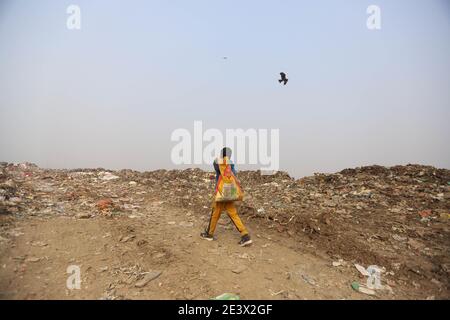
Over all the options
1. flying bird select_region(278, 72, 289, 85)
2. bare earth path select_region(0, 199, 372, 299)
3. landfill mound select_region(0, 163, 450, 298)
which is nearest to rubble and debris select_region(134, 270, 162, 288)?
bare earth path select_region(0, 199, 372, 299)

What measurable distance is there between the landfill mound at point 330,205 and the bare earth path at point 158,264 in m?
0.52

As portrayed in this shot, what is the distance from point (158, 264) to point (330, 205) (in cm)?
447

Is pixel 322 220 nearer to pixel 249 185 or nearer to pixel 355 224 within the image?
pixel 355 224

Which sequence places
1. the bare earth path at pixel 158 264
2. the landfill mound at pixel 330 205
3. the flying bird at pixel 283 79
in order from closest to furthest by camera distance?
the bare earth path at pixel 158 264 → the landfill mound at pixel 330 205 → the flying bird at pixel 283 79

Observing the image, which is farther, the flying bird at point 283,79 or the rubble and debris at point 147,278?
the flying bird at point 283,79

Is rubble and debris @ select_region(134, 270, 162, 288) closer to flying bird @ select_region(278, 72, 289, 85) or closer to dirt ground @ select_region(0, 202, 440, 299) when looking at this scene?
dirt ground @ select_region(0, 202, 440, 299)

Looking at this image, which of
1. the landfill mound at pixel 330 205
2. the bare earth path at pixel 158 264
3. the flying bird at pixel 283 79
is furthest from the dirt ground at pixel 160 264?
the flying bird at pixel 283 79

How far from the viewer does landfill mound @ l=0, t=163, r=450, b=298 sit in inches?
189

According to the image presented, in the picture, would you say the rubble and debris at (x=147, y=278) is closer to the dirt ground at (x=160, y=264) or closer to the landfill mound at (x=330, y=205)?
the dirt ground at (x=160, y=264)

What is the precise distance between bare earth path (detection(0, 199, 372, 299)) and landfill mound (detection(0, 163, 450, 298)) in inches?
20.3

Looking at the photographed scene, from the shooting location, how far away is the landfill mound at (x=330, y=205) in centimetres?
479

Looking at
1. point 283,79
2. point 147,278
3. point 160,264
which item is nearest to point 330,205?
point 283,79

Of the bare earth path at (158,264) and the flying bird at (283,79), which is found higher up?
the flying bird at (283,79)
